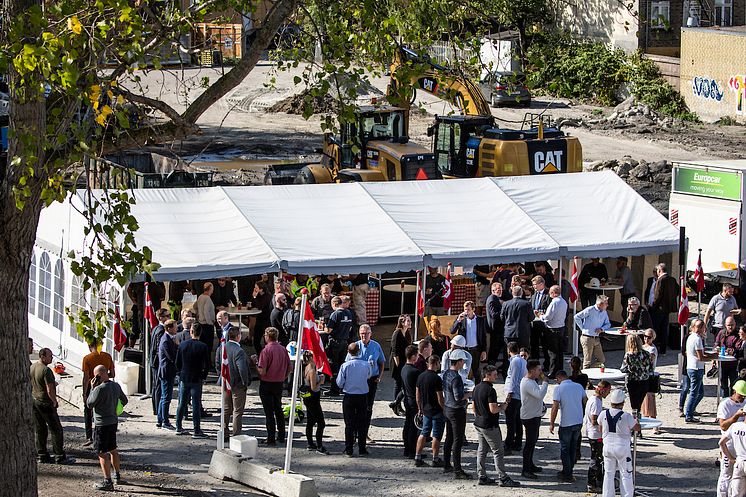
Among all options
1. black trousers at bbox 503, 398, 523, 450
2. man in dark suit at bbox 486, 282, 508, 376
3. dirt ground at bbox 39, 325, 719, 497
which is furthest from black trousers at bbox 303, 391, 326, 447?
man in dark suit at bbox 486, 282, 508, 376

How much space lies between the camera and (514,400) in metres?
16.2

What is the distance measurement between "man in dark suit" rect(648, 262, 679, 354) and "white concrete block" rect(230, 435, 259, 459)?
853cm

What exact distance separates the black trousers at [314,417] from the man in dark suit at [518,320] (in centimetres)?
414

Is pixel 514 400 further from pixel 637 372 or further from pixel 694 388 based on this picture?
pixel 694 388

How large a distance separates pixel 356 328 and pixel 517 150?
10972mm

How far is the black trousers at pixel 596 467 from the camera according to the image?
14891 millimetres

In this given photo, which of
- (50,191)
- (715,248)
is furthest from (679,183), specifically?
(50,191)

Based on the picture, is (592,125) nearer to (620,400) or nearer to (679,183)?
(679,183)

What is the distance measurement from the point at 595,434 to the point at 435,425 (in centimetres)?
192

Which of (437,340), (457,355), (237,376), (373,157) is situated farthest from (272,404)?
(373,157)

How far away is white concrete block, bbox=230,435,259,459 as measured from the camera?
15.5m

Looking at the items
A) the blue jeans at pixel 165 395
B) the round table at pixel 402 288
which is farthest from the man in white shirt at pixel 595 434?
the round table at pixel 402 288

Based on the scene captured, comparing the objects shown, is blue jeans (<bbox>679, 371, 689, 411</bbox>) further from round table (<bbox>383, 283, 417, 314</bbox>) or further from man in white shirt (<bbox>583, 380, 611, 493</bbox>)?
round table (<bbox>383, 283, 417, 314</bbox>)

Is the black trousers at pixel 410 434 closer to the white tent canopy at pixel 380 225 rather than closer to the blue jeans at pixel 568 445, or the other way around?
the blue jeans at pixel 568 445
